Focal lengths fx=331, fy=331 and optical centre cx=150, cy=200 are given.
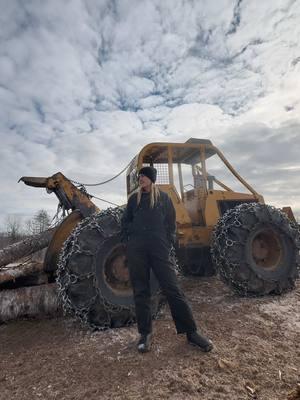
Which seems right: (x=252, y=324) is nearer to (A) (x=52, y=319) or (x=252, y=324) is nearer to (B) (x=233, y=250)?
(B) (x=233, y=250)

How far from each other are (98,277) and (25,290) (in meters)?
1.21

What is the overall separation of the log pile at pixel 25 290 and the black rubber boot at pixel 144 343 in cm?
178

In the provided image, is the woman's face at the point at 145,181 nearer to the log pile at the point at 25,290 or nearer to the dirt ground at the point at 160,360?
the dirt ground at the point at 160,360

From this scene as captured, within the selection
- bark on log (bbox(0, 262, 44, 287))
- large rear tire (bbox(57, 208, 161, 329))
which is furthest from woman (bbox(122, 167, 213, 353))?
bark on log (bbox(0, 262, 44, 287))

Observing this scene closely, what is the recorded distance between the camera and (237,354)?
331 cm

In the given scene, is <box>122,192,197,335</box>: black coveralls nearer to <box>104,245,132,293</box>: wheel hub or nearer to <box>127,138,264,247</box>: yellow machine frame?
<box>104,245,132,293</box>: wheel hub

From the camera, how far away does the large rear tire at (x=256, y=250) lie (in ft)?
17.9

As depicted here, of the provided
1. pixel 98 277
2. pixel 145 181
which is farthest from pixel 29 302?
pixel 145 181

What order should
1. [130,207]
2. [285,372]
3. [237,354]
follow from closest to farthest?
[285,372]
[237,354]
[130,207]

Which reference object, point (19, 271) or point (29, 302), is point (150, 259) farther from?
point (19, 271)

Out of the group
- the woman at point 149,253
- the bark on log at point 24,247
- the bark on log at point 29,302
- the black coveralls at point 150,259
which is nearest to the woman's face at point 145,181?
the woman at point 149,253

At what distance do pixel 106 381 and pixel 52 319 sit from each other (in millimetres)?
2178

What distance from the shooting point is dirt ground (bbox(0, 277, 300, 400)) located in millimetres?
2730

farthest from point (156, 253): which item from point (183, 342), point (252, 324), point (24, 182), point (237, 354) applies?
point (24, 182)
